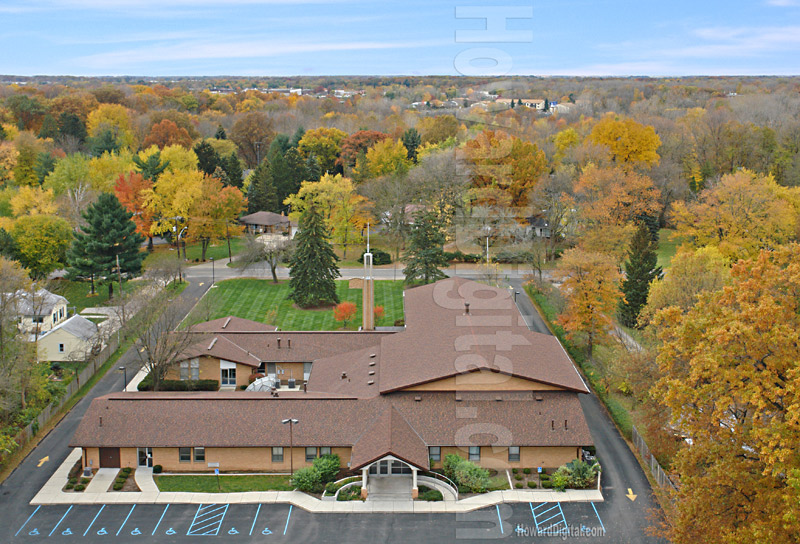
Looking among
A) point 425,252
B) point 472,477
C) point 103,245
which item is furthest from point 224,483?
point 425,252

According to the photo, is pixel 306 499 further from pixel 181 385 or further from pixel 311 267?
pixel 311 267

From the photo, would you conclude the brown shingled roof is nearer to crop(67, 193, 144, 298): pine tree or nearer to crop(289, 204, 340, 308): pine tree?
crop(289, 204, 340, 308): pine tree

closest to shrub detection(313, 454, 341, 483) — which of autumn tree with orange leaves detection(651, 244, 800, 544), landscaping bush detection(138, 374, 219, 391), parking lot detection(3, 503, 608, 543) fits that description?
parking lot detection(3, 503, 608, 543)

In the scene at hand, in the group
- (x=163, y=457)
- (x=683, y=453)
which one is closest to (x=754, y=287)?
(x=683, y=453)

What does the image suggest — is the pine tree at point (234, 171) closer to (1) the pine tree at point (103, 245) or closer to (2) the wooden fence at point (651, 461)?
(1) the pine tree at point (103, 245)

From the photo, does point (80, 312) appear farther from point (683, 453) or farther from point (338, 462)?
point (683, 453)

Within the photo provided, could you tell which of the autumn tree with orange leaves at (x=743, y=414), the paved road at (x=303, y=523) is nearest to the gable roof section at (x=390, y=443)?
the paved road at (x=303, y=523)
